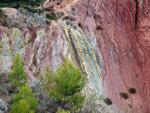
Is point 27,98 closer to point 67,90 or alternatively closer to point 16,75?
point 67,90

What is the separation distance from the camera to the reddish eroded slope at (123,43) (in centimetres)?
1902

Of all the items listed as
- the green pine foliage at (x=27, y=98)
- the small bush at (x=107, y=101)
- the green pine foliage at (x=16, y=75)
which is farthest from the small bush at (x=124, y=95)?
the green pine foliage at (x=27, y=98)

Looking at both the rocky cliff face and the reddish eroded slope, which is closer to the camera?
the rocky cliff face

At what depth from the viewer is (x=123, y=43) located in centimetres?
2319

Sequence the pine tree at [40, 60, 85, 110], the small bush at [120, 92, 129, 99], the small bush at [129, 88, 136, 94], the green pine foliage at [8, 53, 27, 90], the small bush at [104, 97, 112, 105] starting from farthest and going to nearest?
the small bush at [129, 88, 136, 94] < the small bush at [120, 92, 129, 99] < the small bush at [104, 97, 112, 105] < the green pine foliage at [8, 53, 27, 90] < the pine tree at [40, 60, 85, 110]

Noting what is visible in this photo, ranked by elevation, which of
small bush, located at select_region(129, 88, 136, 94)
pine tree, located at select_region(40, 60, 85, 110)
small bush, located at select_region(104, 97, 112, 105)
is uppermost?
pine tree, located at select_region(40, 60, 85, 110)

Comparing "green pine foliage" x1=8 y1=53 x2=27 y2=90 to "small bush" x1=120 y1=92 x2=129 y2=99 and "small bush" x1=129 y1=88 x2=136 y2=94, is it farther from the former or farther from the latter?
"small bush" x1=129 y1=88 x2=136 y2=94

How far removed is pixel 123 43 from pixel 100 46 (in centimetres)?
445

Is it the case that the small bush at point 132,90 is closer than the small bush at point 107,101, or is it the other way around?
the small bush at point 107,101

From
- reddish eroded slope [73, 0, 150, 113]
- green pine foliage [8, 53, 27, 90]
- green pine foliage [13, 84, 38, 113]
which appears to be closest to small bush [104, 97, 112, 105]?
reddish eroded slope [73, 0, 150, 113]

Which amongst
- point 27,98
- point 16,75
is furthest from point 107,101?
point 27,98

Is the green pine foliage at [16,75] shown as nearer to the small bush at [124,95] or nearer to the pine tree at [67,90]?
the pine tree at [67,90]

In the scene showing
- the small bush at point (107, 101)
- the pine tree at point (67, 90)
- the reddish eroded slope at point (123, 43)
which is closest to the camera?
the pine tree at point (67, 90)

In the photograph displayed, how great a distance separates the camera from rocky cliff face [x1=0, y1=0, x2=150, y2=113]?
1462 centimetres
